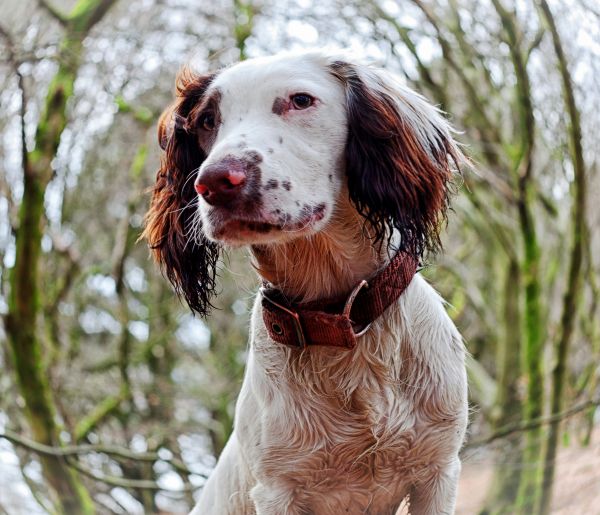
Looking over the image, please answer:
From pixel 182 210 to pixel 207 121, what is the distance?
26 centimetres

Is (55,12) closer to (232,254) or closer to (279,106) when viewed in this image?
(232,254)

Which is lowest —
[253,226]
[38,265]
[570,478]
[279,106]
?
[570,478]

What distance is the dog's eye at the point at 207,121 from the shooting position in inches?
98.8

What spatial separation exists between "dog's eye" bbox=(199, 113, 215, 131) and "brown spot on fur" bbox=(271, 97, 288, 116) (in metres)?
0.24

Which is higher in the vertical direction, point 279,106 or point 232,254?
point 279,106

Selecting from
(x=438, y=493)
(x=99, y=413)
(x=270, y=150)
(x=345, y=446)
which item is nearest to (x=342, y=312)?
(x=345, y=446)

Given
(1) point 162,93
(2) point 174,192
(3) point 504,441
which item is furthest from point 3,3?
(3) point 504,441

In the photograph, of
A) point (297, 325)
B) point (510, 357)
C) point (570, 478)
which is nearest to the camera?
point (297, 325)

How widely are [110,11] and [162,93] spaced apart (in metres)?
0.94

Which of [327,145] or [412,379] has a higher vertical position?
[327,145]

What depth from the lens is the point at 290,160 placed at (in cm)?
222

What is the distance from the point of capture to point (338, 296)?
98.3 inches

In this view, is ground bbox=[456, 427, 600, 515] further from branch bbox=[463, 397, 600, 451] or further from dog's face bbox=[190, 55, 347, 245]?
dog's face bbox=[190, 55, 347, 245]

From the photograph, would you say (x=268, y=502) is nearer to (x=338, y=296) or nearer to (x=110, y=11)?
(x=338, y=296)
